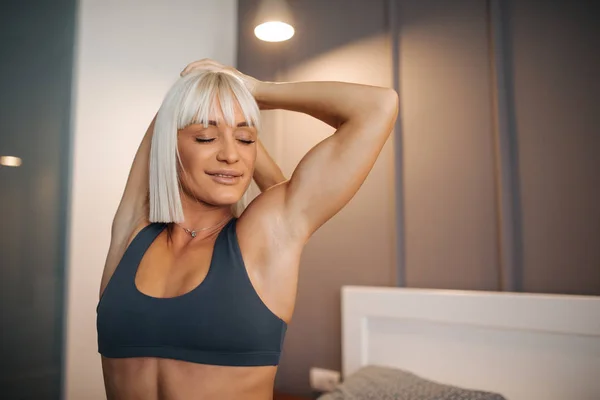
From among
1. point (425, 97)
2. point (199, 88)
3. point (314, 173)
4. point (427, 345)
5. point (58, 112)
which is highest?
point (425, 97)

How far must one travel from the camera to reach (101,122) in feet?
6.16

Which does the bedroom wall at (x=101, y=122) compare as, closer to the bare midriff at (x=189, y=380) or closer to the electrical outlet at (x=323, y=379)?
the electrical outlet at (x=323, y=379)

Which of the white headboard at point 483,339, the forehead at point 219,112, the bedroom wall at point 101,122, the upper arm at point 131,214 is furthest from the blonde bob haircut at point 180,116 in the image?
the white headboard at point 483,339

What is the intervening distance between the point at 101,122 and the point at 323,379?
142 cm

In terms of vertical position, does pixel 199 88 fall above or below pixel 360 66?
below

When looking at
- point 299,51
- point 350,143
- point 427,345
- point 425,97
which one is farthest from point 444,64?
point 350,143

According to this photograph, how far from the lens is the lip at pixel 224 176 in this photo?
812mm

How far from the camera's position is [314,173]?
0.81m

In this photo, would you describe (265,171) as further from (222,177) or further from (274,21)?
(274,21)

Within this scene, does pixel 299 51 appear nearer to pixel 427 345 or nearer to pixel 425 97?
pixel 425 97

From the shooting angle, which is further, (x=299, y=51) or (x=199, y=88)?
(x=299, y=51)

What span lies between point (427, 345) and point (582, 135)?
0.91 meters

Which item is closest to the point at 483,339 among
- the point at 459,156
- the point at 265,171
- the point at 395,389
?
the point at 395,389

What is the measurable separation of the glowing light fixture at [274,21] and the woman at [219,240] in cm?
137
